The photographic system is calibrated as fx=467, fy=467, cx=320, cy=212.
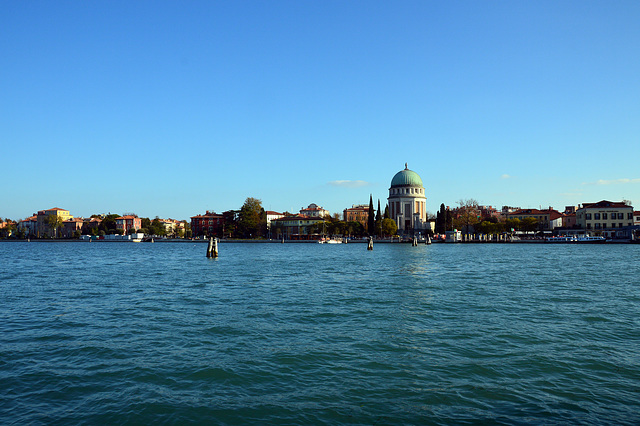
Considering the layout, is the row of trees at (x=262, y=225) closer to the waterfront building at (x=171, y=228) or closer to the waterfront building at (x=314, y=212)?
the waterfront building at (x=314, y=212)

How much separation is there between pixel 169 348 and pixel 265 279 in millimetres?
12944

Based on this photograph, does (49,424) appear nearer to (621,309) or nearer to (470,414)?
(470,414)

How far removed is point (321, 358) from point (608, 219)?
86530mm

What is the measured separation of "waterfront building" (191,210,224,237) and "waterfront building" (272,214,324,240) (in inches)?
589

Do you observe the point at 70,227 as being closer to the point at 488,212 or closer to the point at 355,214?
the point at 355,214

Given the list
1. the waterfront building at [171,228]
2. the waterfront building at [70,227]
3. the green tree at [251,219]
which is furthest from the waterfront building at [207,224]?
the waterfront building at [70,227]

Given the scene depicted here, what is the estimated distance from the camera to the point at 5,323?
11453 millimetres

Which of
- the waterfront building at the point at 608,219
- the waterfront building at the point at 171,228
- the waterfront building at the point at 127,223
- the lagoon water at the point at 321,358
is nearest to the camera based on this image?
the lagoon water at the point at 321,358

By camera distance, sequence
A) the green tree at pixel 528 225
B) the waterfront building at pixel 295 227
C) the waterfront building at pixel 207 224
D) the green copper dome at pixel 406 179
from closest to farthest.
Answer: the green tree at pixel 528 225 < the green copper dome at pixel 406 179 < the waterfront building at pixel 295 227 < the waterfront building at pixel 207 224

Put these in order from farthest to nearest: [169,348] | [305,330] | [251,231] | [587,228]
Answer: [251,231] < [587,228] < [305,330] < [169,348]

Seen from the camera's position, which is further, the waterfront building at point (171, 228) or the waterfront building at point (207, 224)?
the waterfront building at point (171, 228)

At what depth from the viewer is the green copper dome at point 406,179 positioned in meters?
98.8

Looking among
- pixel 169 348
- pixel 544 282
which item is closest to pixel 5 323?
pixel 169 348

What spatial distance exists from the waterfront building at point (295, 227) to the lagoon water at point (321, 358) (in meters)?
84.4
